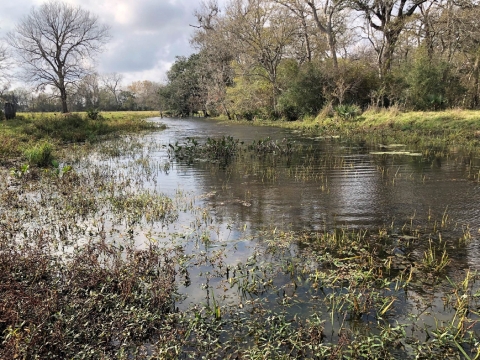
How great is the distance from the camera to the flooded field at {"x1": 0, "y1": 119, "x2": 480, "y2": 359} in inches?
130

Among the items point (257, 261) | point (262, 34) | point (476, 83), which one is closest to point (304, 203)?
point (257, 261)

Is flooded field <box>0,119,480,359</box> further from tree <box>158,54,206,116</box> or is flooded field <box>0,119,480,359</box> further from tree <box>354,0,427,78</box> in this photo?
tree <box>158,54,206,116</box>

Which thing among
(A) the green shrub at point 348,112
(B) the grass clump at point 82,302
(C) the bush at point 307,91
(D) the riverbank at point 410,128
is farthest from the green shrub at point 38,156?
(C) the bush at point 307,91

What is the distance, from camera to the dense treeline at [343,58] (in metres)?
23.4

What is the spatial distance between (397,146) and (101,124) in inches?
873

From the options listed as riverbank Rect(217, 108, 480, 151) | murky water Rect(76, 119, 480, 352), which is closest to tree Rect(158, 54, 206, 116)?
riverbank Rect(217, 108, 480, 151)

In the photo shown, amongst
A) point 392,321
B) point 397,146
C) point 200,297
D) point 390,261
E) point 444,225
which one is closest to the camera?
point 392,321

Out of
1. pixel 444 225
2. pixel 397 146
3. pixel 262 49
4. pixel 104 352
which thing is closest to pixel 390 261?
pixel 444 225

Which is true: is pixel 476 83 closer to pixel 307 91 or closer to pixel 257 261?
pixel 307 91

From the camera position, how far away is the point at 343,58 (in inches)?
1325

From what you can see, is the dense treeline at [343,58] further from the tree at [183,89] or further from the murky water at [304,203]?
the tree at [183,89]

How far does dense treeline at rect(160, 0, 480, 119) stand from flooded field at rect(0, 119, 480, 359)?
16042 mm

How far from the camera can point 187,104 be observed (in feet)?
217

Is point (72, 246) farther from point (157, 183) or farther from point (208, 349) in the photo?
point (157, 183)
